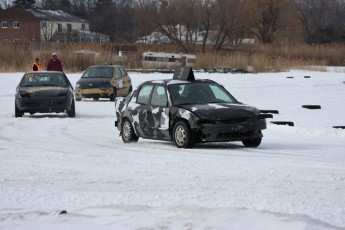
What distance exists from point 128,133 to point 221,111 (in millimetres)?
2634

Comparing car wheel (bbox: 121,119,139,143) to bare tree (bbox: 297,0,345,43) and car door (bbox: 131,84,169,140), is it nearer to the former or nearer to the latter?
Result: car door (bbox: 131,84,169,140)

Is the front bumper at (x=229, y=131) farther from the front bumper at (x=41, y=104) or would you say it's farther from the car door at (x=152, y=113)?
the front bumper at (x=41, y=104)

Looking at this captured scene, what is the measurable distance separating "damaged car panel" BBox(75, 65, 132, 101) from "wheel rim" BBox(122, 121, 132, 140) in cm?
1466

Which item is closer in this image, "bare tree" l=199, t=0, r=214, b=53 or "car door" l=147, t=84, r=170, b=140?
"car door" l=147, t=84, r=170, b=140


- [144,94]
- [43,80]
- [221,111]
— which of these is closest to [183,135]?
[221,111]

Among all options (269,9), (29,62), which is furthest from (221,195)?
(269,9)

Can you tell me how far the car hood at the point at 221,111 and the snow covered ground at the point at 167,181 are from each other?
1.99ft

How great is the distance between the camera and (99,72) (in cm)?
3197

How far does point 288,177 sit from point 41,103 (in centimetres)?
1342

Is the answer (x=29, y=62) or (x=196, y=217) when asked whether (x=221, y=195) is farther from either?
(x=29, y=62)

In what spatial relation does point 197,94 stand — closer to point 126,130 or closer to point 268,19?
point 126,130

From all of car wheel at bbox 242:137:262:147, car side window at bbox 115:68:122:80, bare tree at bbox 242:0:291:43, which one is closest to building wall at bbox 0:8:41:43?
bare tree at bbox 242:0:291:43

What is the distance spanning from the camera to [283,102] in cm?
3142

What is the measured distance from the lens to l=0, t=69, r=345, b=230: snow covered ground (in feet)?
24.4
